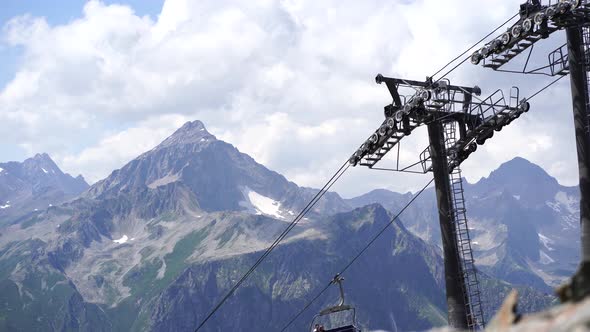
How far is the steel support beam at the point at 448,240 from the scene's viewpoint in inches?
1457

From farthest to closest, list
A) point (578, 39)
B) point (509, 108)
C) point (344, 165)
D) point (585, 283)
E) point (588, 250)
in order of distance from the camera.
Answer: point (344, 165)
point (509, 108)
point (578, 39)
point (588, 250)
point (585, 283)

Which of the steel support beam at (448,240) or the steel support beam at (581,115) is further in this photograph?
the steel support beam at (448,240)

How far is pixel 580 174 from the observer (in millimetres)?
33156

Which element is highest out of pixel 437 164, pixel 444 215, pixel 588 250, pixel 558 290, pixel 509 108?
pixel 509 108

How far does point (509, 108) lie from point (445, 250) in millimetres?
8574

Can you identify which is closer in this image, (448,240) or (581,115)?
(581,115)

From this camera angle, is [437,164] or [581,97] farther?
[437,164]

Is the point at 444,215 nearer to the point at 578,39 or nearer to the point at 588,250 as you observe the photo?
the point at 588,250

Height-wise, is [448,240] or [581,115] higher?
[581,115]

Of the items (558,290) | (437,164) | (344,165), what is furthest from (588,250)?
(558,290)

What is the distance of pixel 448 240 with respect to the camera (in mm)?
37406

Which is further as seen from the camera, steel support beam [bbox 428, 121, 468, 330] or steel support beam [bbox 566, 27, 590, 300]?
steel support beam [bbox 428, 121, 468, 330]

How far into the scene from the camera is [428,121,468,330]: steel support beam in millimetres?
37000

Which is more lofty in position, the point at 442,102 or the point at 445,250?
the point at 442,102
